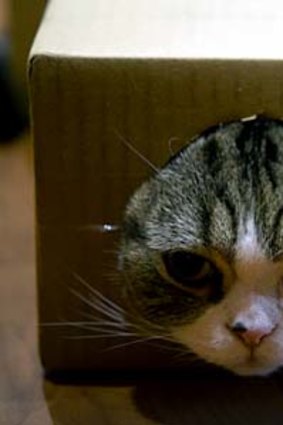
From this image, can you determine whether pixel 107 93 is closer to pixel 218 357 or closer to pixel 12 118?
pixel 218 357

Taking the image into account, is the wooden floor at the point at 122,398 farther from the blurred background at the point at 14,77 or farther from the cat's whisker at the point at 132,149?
the blurred background at the point at 14,77

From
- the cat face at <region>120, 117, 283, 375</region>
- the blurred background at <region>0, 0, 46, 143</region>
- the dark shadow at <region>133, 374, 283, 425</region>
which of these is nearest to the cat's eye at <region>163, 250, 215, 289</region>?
the cat face at <region>120, 117, 283, 375</region>

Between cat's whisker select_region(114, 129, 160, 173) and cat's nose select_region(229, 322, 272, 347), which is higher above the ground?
cat's whisker select_region(114, 129, 160, 173)

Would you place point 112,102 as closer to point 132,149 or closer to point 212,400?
point 132,149

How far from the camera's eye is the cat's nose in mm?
762

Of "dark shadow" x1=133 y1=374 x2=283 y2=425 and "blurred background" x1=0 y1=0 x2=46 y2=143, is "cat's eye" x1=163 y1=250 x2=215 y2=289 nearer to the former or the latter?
"dark shadow" x1=133 y1=374 x2=283 y2=425

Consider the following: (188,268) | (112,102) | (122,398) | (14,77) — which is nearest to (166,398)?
(122,398)

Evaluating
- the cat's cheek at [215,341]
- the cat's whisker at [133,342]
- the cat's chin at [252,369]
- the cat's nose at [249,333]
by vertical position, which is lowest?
the cat's whisker at [133,342]

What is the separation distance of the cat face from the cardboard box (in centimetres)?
2

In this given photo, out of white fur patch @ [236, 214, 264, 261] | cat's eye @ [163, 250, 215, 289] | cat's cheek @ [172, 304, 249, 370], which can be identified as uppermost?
white fur patch @ [236, 214, 264, 261]

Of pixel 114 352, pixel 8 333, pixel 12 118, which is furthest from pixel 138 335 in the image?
pixel 12 118

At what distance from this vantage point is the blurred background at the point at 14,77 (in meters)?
1.30

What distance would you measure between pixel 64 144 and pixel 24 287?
0.24m

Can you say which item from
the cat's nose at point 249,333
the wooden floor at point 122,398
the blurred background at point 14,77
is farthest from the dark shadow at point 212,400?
the blurred background at point 14,77
